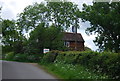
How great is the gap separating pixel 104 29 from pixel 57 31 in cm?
930

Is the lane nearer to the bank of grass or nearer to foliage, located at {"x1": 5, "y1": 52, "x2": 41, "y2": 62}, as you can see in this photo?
the bank of grass

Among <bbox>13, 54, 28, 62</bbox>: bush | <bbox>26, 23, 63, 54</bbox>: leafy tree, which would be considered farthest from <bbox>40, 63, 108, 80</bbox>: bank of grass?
<bbox>26, 23, 63, 54</bbox>: leafy tree

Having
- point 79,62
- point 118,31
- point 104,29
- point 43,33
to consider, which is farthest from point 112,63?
point 43,33

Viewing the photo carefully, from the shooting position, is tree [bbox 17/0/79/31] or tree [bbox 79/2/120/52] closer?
tree [bbox 79/2/120/52]

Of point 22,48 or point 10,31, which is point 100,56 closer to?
point 10,31

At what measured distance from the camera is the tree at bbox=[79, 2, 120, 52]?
29172 mm

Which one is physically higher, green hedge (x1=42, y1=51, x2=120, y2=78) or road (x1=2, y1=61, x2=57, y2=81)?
green hedge (x1=42, y1=51, x2=120, y2=78)

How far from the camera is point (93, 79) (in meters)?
11.2

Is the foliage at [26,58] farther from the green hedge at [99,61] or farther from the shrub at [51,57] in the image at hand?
the green hedge at [99,61]

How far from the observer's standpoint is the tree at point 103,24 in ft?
95.7

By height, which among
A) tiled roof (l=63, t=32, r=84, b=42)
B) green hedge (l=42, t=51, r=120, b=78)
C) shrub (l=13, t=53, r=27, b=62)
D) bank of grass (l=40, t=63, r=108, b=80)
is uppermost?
green hedge (l=42, t=51, r=120, b=78)

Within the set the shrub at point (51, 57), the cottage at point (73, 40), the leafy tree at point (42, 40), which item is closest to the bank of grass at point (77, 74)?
the shrub at point (51, 57)

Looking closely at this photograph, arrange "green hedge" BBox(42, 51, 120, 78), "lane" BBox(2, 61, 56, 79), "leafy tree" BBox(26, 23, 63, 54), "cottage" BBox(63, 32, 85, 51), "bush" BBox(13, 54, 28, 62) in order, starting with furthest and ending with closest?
1. "cottage" BBox(63, 32, 85, 51)
2. "leafy tree" BBox(26, 23, 63, 54)
3. "bush" BBox(13, 54, 28, 62)
4. "lane" BBox(2, 61, 56, 79)
5. "green hedge" BBox(42, 51, 120, 78)

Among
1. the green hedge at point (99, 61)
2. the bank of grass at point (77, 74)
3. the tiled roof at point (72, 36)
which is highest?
the green hedge at point (99, 61)
